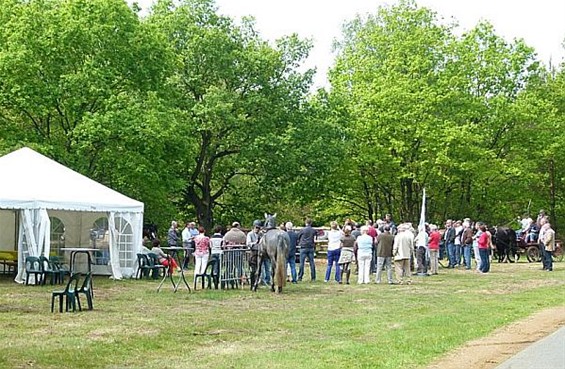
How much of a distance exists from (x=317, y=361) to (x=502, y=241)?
26.2 meters

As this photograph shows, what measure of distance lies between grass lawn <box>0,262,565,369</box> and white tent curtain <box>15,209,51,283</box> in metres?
1.21

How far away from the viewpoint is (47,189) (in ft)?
83.0

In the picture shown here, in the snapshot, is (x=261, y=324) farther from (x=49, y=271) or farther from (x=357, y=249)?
(x=49, y=271)

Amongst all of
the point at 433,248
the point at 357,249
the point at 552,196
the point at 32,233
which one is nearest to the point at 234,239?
the point at 357,249

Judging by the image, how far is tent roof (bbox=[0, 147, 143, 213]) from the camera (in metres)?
24.5

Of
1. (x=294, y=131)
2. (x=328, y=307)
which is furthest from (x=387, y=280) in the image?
(x=294, y=131)

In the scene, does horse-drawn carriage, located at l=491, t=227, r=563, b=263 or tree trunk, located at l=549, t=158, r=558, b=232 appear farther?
tree trunk, located at l=549, t=158, r=558, b=232

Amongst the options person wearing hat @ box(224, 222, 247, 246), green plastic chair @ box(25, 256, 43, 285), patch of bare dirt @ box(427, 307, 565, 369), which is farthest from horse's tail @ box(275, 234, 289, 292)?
green plastic chair @ box(25, 256, 43, 285)

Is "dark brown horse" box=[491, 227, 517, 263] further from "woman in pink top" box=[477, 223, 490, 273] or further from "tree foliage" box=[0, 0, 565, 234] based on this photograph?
"tree foliage" box=[0, 0, 565, 234]

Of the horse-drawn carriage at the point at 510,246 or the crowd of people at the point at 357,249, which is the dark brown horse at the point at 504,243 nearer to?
the horse-drawn carriage at the point at 510,246

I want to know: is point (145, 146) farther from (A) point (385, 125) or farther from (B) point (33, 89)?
(A) point (385, 125)

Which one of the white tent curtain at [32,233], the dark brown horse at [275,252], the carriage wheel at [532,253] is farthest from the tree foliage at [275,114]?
the dark brown horse at [275,252]

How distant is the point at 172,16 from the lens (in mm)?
42812

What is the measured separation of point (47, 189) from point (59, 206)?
2.78ft
